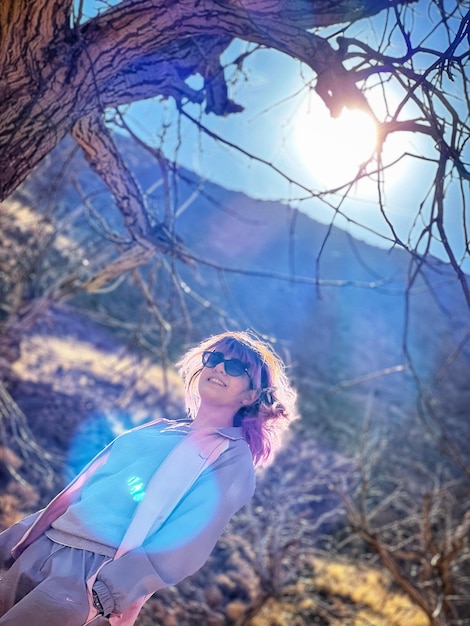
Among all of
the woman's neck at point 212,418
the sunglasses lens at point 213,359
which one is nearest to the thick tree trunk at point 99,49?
the sunglasses lens at point 213,359

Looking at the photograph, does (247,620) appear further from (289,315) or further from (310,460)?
(289,315)

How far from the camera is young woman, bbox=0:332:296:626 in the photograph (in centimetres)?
127

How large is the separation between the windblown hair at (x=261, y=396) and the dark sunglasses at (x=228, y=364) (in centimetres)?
1

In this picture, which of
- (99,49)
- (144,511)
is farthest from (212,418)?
(99,49)

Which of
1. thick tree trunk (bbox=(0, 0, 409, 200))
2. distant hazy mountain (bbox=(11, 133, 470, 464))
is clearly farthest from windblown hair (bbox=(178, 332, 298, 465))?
distant hazy mountain (bbox=(11, 133, 470, 464))

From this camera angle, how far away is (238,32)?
1.70 meters

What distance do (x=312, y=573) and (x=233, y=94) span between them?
8.32 metres

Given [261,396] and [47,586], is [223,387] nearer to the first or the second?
[261,396]

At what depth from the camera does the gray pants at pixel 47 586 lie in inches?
49.4

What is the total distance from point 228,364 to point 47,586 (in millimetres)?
757

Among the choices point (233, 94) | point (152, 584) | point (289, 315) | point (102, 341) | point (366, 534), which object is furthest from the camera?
point (289, 315)

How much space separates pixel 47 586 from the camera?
129cm

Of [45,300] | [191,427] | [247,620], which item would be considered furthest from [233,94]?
[247,620]

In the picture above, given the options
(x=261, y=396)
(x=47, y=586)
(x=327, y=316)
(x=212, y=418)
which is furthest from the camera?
(x=327, y=316)
